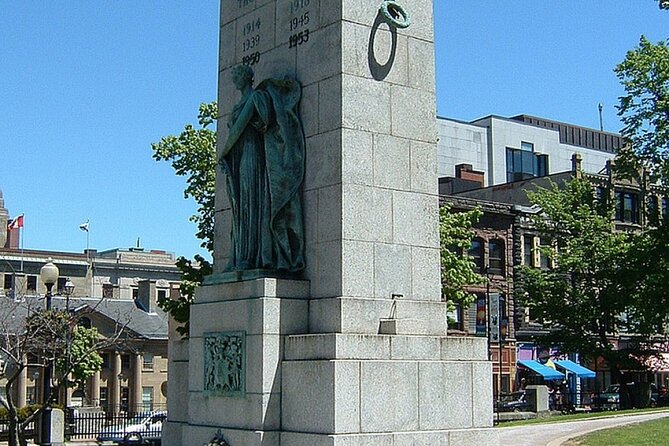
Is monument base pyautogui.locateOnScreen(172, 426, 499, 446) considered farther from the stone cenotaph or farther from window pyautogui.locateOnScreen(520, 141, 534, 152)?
window pyautogui.locateOnScreen(520, 141, 534, 152)

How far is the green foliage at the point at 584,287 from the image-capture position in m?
54.8

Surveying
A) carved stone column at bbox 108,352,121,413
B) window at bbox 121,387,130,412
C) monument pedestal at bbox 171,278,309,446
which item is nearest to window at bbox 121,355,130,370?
carved stone column at bbox 108,352,121,413

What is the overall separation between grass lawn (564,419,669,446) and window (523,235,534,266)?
4241 cm

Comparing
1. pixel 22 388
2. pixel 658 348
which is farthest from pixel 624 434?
pixel 22 388

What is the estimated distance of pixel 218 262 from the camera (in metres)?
16.8

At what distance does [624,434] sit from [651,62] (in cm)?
2876

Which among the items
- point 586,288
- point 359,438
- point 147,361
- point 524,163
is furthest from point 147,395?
point 359,438

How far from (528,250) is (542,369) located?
8.06 meters

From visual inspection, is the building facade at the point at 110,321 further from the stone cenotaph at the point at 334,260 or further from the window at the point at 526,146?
the stone cenotaph at the point at 334,260

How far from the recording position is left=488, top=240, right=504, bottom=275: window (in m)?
66.8

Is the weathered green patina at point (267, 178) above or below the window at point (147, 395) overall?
above

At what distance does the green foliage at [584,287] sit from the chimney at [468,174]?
22161mm

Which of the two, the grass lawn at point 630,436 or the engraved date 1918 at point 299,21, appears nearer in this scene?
the engraved date 1918 at point 299,21

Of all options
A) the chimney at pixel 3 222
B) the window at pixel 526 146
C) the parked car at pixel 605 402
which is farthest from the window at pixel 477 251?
the chimney at pixel 3 222
